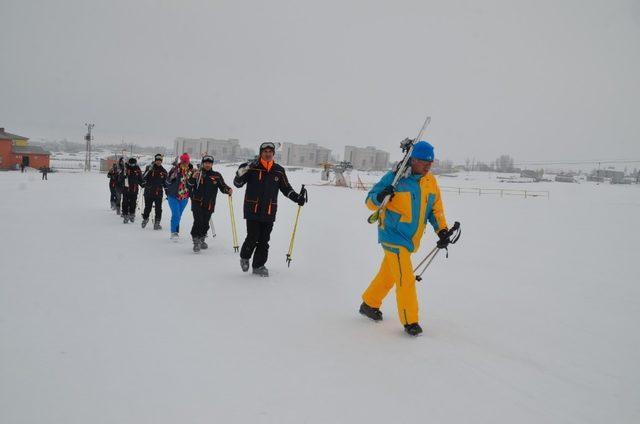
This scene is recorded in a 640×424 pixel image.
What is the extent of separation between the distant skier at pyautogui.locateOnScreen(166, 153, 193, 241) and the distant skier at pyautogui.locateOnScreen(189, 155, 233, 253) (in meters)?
0.84

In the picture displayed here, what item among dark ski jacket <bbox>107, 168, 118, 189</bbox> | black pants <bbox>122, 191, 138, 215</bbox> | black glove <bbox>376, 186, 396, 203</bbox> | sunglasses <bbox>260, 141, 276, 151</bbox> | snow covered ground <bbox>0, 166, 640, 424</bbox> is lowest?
snow covered ground <bbox>0, 166, 640, 424</bbox>

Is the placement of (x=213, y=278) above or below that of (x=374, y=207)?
below

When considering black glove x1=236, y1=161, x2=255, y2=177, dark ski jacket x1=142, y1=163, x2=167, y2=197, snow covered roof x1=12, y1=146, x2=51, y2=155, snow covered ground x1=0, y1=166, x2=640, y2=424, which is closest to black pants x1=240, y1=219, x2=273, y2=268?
snow covered ground x1=0, y1=166, x2=640, y2=424

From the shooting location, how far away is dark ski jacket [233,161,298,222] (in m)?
6.11

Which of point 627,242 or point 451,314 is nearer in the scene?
point 451,314

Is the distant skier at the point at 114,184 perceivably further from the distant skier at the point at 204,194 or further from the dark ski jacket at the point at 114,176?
the distant skier at the point at 204,194

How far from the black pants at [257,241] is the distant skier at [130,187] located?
6327mm

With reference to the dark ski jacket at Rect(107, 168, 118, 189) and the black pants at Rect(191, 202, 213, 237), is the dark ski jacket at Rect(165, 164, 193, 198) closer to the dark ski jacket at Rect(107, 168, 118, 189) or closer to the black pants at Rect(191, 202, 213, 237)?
the black pants at Rect(191, 202, 213, 237)

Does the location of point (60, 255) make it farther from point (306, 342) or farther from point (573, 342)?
point (573, 342)

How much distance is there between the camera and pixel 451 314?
485 cm

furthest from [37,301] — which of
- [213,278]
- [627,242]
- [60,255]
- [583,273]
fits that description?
[627,242]

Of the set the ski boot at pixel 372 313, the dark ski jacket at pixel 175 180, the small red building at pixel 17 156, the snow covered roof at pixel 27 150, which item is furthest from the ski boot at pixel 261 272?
the snow covered roof at pixel 27 150

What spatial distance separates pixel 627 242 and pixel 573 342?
35.2 ft

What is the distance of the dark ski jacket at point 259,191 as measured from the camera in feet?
20.0
